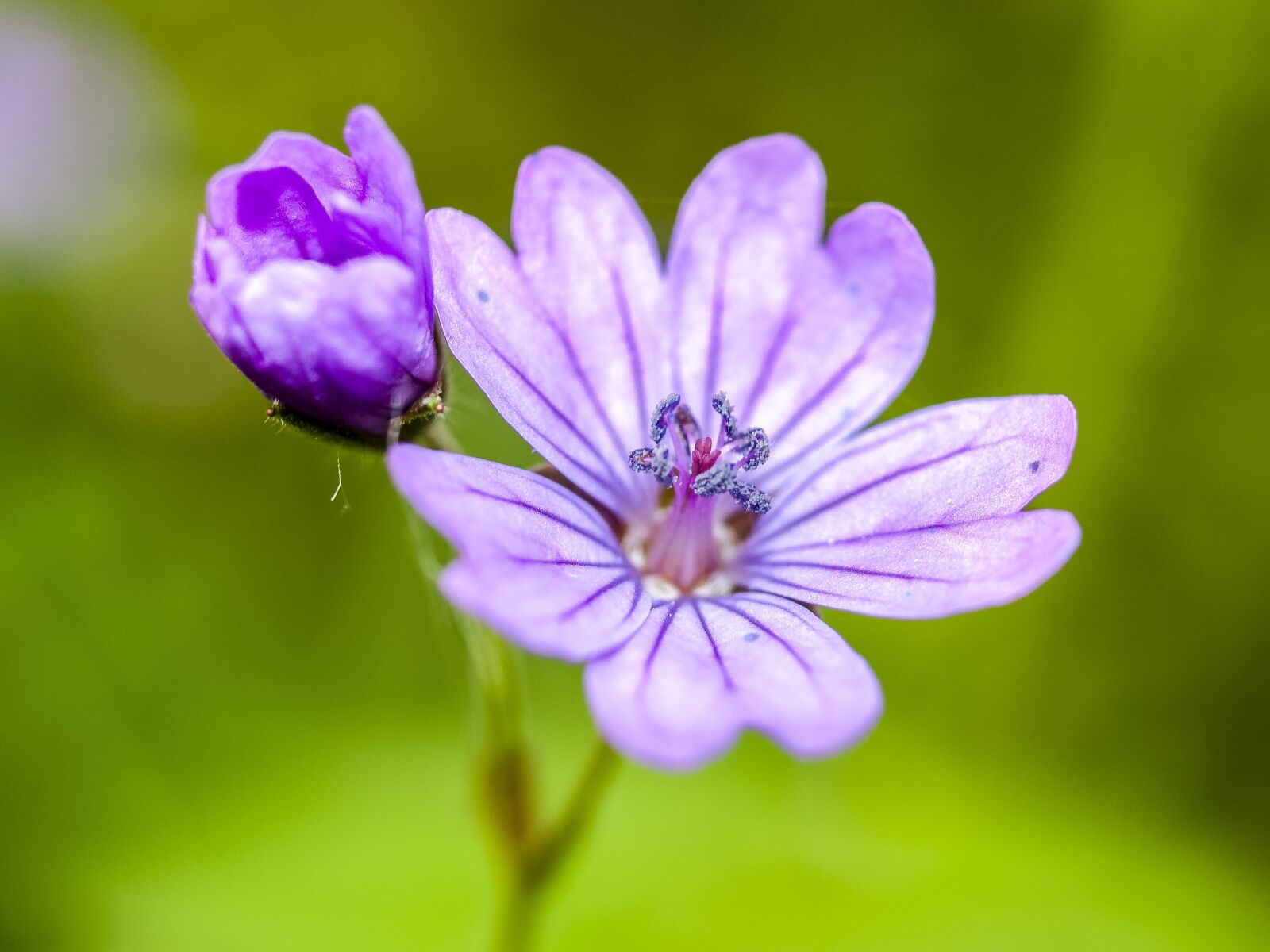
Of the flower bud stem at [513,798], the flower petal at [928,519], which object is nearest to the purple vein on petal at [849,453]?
the flower petal at [928,519]

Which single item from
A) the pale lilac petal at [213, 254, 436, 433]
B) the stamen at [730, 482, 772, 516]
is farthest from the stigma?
the pale lilac petal at [213, 254, 436, 433]

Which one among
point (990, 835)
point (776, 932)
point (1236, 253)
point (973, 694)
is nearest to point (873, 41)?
point (1236, 253)

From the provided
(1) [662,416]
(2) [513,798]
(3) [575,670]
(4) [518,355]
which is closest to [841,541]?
(1) [662,416]

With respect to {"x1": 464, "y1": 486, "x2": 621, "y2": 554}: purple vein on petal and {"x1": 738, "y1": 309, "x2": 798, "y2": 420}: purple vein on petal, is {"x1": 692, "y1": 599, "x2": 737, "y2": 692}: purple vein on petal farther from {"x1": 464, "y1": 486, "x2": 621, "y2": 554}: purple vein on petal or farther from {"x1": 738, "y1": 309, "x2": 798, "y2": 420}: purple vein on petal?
{"x1": 738, "y1": 309, "x2": 798, "y2": 420}: purple vein on petal

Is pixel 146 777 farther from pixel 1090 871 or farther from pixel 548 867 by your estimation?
pixel 1090 871

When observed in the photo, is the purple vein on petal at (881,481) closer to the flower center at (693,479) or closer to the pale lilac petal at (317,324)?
the flower center at (693,479)
